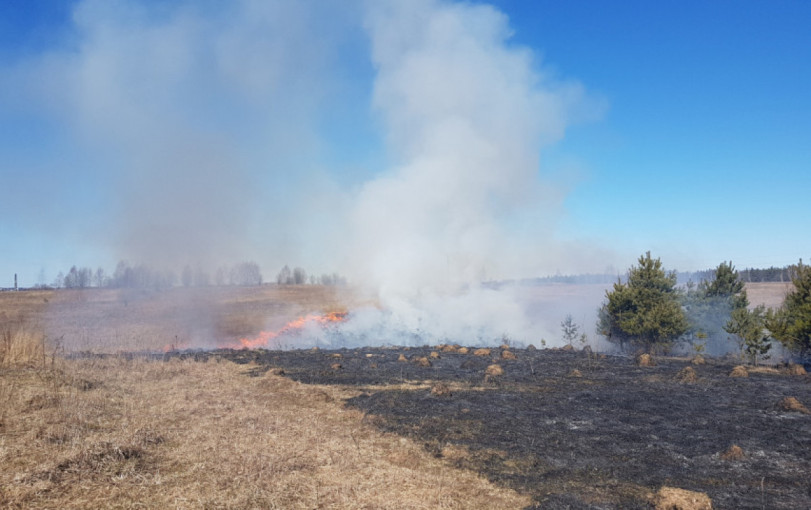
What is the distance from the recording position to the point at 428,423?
10.5 meters

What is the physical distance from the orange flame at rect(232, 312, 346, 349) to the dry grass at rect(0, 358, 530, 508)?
24113 millimetres

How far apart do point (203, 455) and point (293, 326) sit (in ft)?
114

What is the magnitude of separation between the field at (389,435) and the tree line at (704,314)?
304cm

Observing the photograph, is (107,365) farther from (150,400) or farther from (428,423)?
(428,423)

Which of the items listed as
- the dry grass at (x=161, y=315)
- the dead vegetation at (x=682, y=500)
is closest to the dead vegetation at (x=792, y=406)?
the dead vegetation at (x=682, y=500)

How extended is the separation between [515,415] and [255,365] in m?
12.6

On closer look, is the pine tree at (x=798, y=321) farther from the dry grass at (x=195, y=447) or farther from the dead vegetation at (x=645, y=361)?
the dry grass at (x=195, y=447)

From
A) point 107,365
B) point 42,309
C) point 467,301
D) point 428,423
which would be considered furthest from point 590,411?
point 42,309

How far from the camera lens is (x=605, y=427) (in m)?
10.3

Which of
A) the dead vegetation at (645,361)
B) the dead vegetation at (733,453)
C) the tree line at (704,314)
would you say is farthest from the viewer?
the dead vegetation at (645,361)

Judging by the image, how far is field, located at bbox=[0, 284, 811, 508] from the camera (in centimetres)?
643

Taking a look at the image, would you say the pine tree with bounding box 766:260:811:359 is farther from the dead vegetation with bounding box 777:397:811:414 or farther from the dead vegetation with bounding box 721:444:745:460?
the dead vegetation with bounding box 721:444:745:460

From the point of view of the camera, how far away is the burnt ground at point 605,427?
696 centimetres

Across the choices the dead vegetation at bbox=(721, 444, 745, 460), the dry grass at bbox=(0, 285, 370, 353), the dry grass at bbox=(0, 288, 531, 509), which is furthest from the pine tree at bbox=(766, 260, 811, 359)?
the dry grass at bbox=(0, 285, 370, 353)
